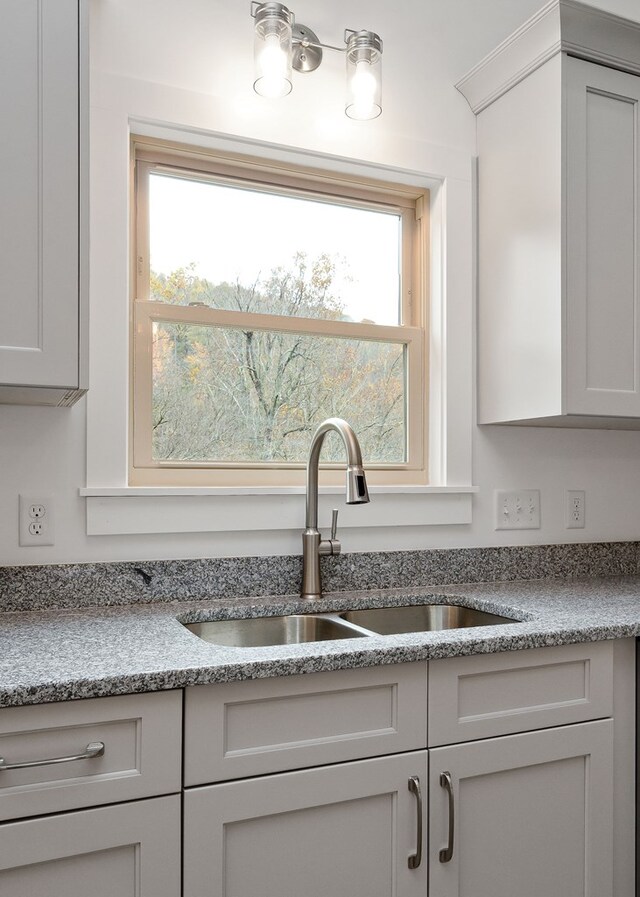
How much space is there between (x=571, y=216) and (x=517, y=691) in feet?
3.76

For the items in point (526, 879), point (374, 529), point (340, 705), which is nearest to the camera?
point (340, 705)

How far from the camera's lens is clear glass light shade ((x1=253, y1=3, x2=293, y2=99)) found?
173 cm

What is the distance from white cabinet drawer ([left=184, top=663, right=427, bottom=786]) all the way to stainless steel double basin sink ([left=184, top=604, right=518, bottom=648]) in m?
0.24

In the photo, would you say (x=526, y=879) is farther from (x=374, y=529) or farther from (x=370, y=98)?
(x=370, y=98)

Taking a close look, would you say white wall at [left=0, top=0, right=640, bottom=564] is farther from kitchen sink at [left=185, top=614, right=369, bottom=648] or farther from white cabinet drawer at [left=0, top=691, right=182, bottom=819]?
white cabinet drawer at [left=0, top=691, right=182, bottom=819]

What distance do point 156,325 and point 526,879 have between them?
1.48 metres

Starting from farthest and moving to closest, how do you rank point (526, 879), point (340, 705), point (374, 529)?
point (374, 529) < point (526, 879) < point (340, 705)

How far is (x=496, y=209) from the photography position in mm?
2104

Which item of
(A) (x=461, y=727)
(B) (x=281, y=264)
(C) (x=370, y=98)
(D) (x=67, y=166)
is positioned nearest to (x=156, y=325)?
(B) (x=281, y=264)

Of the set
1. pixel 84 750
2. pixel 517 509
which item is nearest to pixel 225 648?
pixel 84 750

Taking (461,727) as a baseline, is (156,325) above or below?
above

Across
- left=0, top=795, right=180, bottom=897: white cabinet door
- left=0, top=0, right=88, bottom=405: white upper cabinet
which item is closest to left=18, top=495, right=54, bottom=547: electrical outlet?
left=0, top=0, right=88, bottom=405: white upper cabinet

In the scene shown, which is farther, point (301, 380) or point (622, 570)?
point (622, 570)

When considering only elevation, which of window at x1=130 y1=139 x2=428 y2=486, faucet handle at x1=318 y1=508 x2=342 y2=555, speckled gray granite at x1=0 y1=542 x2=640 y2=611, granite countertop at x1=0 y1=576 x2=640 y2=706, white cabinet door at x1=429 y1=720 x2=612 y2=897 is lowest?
white cabinet door at x1=429 y1=720 x2=612 y2=897
